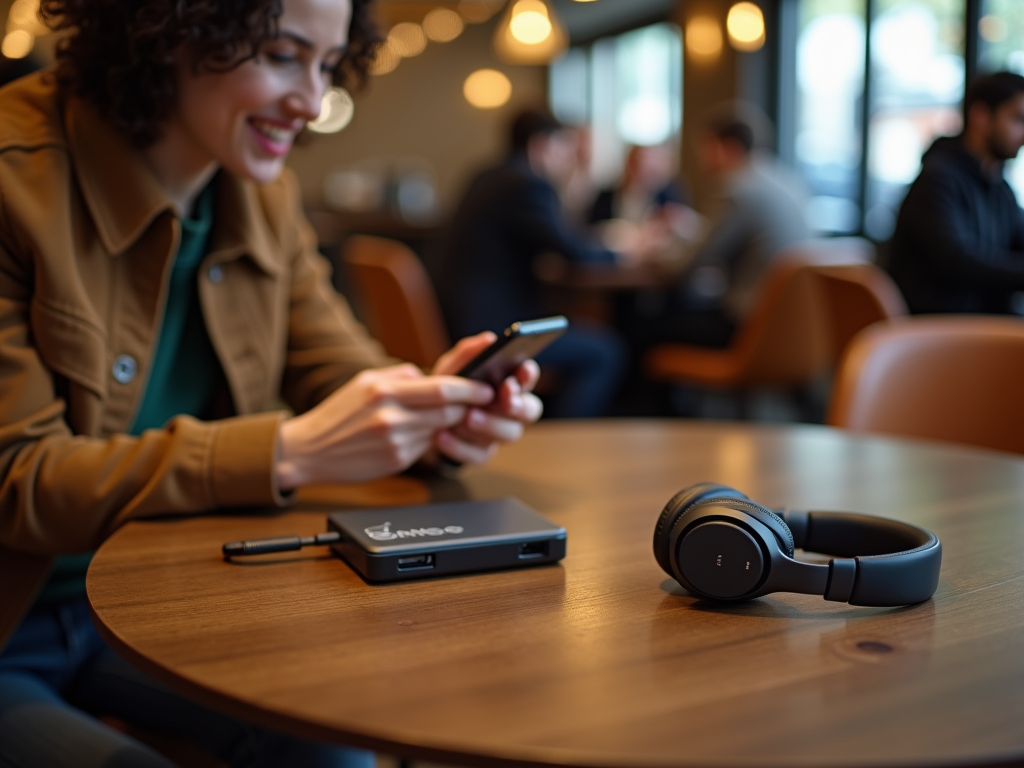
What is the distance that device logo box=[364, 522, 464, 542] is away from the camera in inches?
35.7

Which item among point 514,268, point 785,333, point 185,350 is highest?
point 185,350

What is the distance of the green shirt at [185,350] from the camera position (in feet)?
4.19

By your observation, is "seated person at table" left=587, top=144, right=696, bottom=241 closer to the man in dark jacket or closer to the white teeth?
the man in dark jacket

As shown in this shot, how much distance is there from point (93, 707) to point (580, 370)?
306cm

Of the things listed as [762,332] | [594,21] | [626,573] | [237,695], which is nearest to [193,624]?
[237,695]

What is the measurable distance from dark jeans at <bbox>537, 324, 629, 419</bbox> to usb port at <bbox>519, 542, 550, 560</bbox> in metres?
2.99

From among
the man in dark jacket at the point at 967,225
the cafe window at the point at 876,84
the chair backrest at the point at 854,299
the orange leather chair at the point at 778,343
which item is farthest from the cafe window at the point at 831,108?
the man in dark jacket at the point at 967,225

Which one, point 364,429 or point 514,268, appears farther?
point 514,268

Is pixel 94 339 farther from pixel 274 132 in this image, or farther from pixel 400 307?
pixel 400 307

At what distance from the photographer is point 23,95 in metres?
1.21

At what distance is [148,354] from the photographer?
121cm

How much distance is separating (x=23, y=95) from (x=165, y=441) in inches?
18.4

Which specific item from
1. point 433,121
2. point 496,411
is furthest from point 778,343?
point 433,121

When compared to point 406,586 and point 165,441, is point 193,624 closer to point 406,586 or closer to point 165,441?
point 406,586
